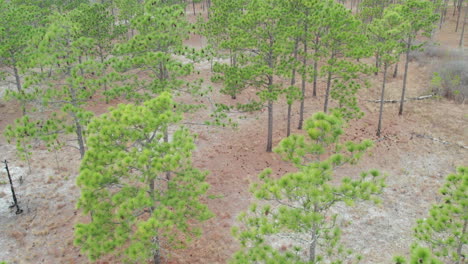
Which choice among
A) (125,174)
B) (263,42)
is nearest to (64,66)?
(125,174)

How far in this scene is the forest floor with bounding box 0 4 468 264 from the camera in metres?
13.2

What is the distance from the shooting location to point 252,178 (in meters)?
17.5

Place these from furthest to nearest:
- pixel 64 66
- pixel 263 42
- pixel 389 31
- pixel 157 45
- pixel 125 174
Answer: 1. pixel 389 31
2. pixel 263 42
3. pixel 157 45
4. pixel 64 66
5. pixel 125 174

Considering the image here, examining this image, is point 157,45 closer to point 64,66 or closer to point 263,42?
point 64,66

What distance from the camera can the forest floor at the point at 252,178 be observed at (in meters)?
13.2

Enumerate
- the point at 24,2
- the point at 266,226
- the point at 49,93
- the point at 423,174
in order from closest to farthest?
the point at 266,226 → the point at 49,93 → the point at 423,174 → the point at 24,2

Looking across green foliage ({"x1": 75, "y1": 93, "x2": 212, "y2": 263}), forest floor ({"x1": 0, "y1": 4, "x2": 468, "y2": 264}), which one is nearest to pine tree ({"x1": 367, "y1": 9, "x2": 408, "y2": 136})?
forest floor ({"x1": 0, "y1": 4, "x2": 468, "y2": 264})

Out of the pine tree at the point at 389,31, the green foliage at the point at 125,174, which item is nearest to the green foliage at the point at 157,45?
the green foliage at the point at 125,174

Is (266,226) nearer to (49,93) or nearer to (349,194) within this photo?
(349,194)

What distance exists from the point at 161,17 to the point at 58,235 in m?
9.40

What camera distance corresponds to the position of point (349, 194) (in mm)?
7777

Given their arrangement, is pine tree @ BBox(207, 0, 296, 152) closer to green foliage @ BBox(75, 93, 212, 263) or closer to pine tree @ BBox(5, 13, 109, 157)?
pine tree @ BBox(5, 13, 109, 157)

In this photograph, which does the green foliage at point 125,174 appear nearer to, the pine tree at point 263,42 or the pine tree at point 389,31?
the pine tree at point 263,42

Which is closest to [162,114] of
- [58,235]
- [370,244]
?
[58,235]
